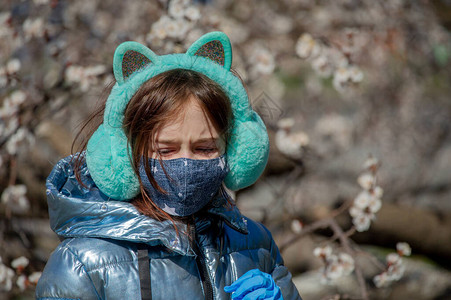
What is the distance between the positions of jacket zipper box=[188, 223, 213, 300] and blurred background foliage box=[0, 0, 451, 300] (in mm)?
733

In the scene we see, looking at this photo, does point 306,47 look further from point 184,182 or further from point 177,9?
point 184,182

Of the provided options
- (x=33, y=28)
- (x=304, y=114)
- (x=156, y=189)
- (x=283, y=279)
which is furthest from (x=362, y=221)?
(x=304, y=114)

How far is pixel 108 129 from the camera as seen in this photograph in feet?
4.31

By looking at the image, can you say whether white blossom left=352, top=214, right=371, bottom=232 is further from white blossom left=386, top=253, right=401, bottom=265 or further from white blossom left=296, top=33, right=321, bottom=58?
white blossom left=296, top=33, right=321, bottom=58

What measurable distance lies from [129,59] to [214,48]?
9.5 inches

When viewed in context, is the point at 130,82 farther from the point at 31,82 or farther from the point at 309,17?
the point at 309,17

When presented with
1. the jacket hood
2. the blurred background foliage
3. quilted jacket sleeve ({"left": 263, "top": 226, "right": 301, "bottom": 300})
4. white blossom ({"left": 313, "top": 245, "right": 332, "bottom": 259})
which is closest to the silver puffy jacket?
the jacket hood

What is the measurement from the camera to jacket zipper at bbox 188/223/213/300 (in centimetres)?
131

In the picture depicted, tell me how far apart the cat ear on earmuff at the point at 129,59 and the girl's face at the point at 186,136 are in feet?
0.57

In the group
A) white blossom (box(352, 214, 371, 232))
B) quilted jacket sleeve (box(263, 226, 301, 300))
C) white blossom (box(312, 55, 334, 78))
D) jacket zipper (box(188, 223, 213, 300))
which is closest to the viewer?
jacket zipper (box(188, 223, 213, 300))

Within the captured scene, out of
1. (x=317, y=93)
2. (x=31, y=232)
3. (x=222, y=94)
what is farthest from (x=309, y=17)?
(x=222, y=94)

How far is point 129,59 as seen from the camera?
4.39 ft

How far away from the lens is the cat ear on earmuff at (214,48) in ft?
4.54

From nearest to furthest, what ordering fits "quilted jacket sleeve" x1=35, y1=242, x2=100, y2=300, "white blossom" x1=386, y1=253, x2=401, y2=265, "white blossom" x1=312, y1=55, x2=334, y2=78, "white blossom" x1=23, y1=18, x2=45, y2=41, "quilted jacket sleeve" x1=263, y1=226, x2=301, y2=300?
"quilted jacket sleeve" x1=35, y1=242, x2=100, y2=300 < "quilted jacket sleeve" x1=263, y1=226, x2=301, y2=300 < "white blossom" x1=386, y1=253, x2=401, y2=265 < "white blossom" x1=23, y1=18, x2=45, y2=41 < "white blossom" x1=312, y1=55, x2=334, y2=78
